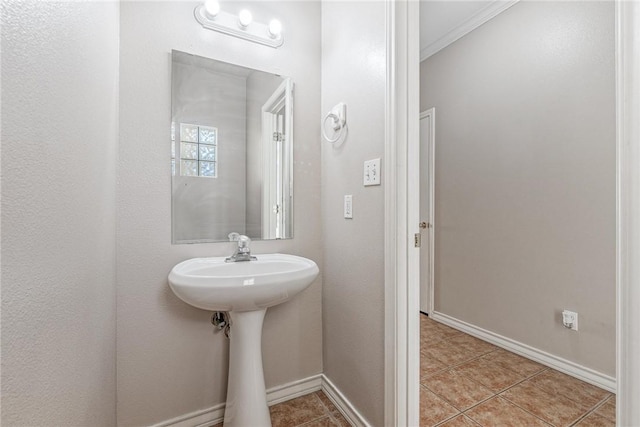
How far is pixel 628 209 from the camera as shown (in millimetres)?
731

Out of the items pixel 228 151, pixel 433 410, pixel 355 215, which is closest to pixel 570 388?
pixel 433 410

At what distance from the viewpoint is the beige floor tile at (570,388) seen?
161 cm

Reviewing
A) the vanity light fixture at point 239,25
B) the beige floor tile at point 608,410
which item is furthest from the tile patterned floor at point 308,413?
the vanity light fixture at point 239,25

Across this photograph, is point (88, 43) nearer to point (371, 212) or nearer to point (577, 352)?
point (371, 212)

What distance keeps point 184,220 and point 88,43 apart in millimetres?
774

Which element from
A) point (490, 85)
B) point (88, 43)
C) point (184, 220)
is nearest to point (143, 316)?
point (184, 220)

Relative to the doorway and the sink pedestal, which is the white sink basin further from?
the doorway

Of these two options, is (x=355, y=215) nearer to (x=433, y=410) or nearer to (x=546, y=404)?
(x=433, y=410)

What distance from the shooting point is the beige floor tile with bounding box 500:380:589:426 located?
1.46m

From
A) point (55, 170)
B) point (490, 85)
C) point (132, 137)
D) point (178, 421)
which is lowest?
point (178, 421)

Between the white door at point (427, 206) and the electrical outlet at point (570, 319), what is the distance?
108 centimetres

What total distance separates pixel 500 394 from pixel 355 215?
4.52ft

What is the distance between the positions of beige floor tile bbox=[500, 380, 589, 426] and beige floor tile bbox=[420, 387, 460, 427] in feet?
1.25

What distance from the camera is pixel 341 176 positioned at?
1520 mm
